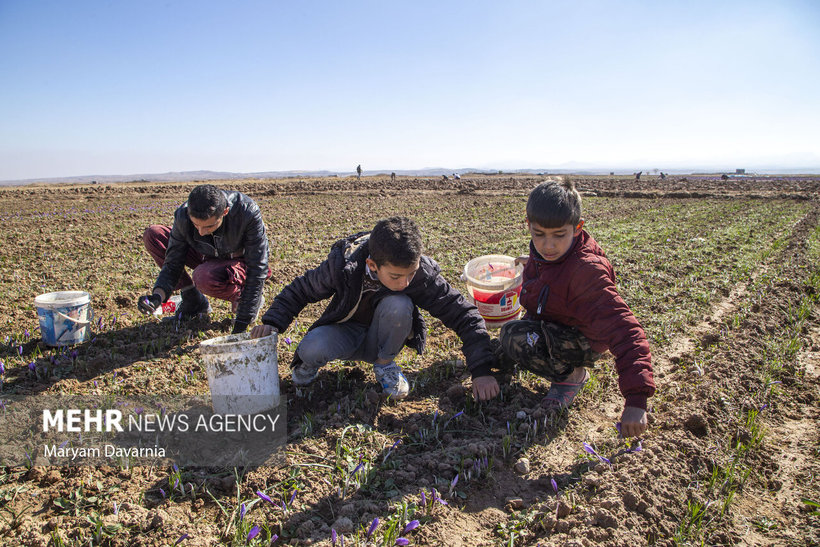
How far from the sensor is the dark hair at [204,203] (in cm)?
383

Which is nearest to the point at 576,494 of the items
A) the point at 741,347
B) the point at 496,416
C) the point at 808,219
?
the point at 496,416

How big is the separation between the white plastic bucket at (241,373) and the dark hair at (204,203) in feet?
4.16

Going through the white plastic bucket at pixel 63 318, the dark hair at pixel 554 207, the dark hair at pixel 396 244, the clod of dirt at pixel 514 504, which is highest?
the dark hair at pixel 554 207

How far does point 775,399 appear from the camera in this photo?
345cm

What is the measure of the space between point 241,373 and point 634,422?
7.24 ft

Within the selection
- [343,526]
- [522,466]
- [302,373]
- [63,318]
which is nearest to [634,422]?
[522,466]

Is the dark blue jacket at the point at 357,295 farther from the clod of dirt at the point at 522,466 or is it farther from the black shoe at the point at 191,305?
the black shoe at the point at 191,305

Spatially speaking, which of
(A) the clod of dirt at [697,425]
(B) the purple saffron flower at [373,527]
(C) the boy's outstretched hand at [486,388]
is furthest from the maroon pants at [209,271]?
(A) the clod of dirt at [697,425]

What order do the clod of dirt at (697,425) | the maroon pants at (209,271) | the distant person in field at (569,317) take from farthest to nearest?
the maroon pants at (209,271) < the clod of dirt at (697,425) < the distant person in field at (569,317)

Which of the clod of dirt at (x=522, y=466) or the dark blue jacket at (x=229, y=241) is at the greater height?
the dark blue jacket at (x=229, y=241)

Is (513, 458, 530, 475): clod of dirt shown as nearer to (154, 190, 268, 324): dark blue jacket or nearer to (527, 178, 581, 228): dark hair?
(527, 178, 581, 228): dark hair

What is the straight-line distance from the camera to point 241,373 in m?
2.90

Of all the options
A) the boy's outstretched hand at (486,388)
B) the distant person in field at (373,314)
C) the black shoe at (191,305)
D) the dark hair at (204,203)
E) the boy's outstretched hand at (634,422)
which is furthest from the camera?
the black shoe at (191,305)

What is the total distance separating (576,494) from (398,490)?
886 millimetres
